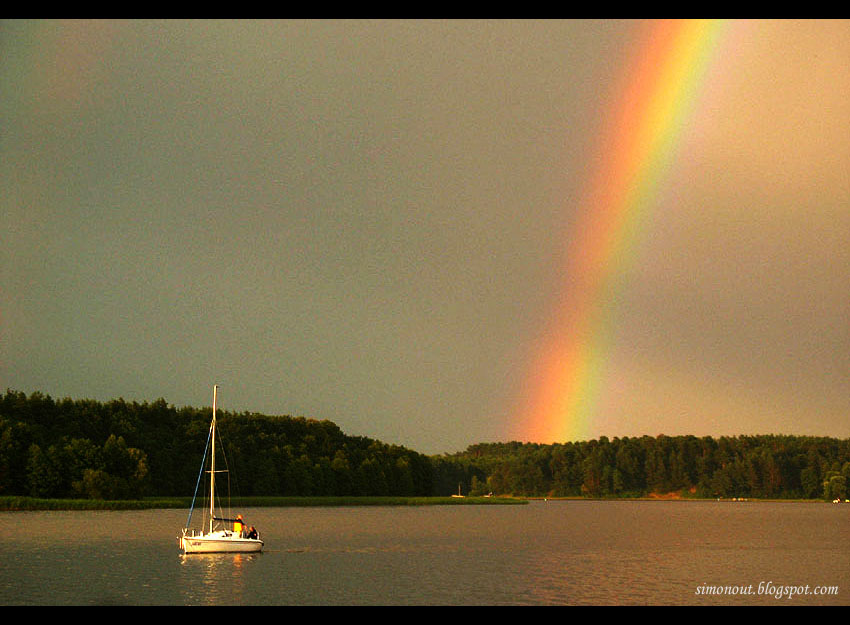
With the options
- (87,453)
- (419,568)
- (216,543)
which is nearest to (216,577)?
(419,568)

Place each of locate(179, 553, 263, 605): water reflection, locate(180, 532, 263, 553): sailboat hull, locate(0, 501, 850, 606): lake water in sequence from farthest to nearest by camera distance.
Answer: locate(180, 532, 263, 553): sailboat hull < locate(0, 501, 850, 606): lake water < locate(179, 553, 263, 605): water reflection

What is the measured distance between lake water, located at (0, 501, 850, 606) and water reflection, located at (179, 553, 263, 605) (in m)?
0.10

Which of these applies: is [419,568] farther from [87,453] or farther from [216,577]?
[87,453]

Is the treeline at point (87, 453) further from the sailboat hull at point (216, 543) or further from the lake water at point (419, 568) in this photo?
the sailboat hull at point (216, 543)

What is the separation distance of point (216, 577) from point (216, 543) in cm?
1408

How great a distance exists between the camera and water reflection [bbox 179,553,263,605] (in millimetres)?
49344

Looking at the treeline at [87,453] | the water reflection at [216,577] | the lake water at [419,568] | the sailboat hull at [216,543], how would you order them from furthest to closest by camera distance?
the treeline at [87,453], the sailboat hull at [216,543], the lake water at [419,568], the water reflection at [216,577]

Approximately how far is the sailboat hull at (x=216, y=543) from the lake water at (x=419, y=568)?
38.8 inches

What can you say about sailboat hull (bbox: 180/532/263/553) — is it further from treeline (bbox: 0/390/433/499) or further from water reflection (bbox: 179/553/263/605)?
treeline (bbox: 0/390/433/499)

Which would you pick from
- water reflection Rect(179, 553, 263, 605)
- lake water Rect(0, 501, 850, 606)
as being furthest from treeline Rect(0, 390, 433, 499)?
water reflection Rect(179, 553, 263, 605)

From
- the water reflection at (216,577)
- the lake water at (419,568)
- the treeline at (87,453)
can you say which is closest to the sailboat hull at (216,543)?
the water reflection at (216,577)

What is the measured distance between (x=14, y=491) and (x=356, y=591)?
385 feet

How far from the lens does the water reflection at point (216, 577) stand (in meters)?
49.3
